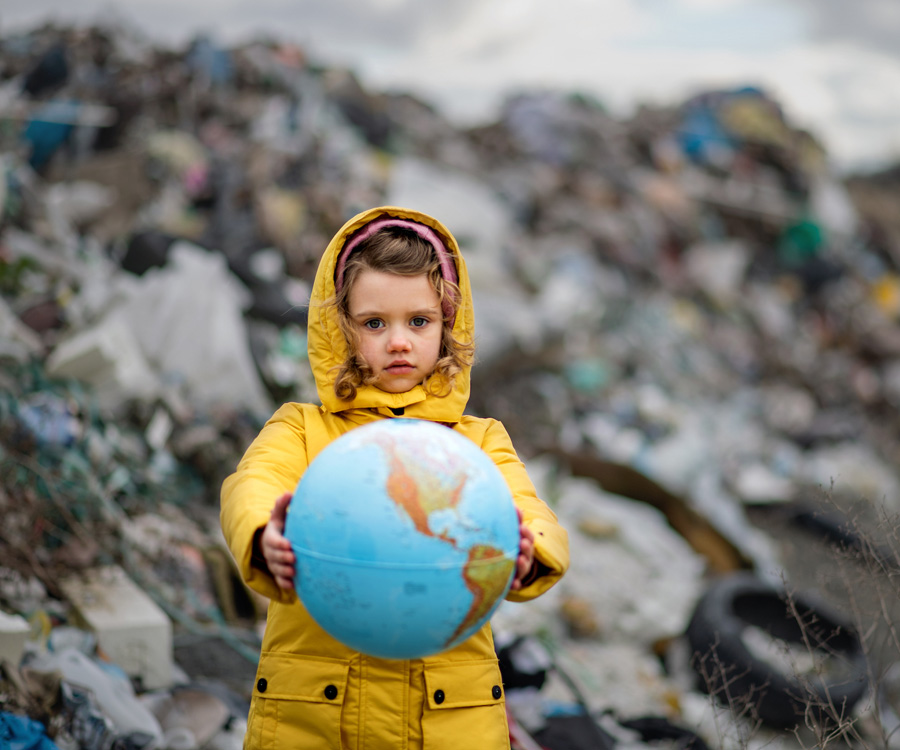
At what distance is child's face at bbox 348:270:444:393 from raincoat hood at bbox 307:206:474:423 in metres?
0.04

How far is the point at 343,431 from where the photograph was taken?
67.7 inches

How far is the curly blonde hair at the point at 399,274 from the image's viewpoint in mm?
1665

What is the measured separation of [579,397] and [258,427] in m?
3.44

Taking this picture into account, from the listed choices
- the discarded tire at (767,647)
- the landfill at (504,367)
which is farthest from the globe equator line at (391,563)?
the discarded tire at (767,647)

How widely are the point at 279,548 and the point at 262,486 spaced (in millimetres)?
156

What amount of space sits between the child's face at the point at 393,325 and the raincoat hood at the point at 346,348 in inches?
1.6

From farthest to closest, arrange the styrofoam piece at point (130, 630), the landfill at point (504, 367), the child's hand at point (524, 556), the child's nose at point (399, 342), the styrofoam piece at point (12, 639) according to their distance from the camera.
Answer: the landfill at point (504, 367)
the styrofoam piece at point (130, 630)
the styrofoam piece at point (12, 639)
the child's nose at point (399, 342)
the child's hand at point (524, 556)

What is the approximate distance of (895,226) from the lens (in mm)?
14641

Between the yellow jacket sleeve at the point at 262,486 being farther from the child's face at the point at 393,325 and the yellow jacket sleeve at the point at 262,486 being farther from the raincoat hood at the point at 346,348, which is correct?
the child's face at the point at 393,325

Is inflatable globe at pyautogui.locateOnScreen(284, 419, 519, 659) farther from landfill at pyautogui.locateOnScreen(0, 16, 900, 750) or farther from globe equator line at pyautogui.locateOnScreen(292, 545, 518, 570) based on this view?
landfill at pyautogui.locateOnScreen(0, 16, 900, 750)

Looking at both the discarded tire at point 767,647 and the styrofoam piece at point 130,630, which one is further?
the discarded tire at point 767,647

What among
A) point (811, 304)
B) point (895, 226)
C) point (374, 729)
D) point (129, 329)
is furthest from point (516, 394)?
point (895, 226)

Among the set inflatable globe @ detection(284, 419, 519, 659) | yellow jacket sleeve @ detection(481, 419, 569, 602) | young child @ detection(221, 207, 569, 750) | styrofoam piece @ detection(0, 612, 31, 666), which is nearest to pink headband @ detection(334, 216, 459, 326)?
young child @ detection(221, 207, 569, 750)

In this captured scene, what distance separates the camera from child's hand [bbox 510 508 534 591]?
147cm
